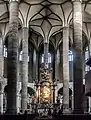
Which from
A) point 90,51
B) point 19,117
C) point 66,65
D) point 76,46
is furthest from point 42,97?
point 19,117

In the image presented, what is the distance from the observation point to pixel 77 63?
2669 centimetres

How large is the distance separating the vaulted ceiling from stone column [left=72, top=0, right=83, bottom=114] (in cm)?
914

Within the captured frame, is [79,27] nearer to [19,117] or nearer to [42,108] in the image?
[19,117]

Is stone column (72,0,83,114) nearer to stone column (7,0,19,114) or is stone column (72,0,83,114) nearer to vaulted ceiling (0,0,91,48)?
stone column (7,0,19,114)

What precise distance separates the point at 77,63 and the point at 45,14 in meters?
18.6

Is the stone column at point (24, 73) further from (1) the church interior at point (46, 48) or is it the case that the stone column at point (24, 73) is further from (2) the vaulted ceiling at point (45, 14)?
(2) the vaulted ceiling at point (45, 14)

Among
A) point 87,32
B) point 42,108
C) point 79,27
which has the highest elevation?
point 87,32

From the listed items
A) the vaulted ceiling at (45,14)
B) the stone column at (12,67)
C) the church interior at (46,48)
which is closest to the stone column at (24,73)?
the church interior at (46,48)

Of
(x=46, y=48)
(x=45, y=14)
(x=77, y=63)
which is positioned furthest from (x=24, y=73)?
(x=77, y=63)

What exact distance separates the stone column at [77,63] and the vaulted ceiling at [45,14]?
360 inches

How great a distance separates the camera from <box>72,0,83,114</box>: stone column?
25.7 metres

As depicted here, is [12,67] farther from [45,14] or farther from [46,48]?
[46,48]

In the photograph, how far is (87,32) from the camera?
47.0 m

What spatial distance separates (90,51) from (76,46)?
842 inches
